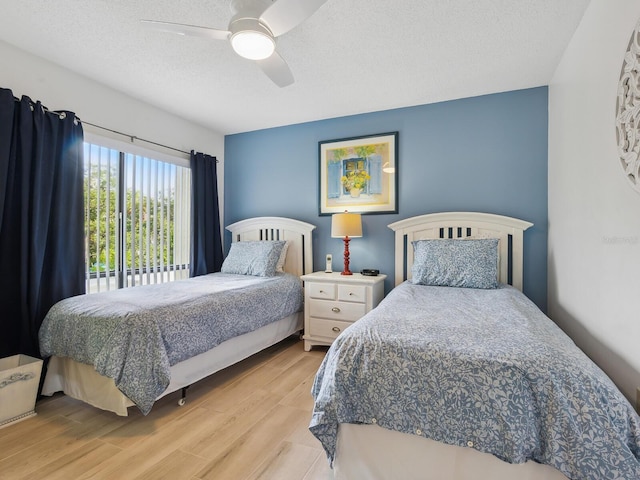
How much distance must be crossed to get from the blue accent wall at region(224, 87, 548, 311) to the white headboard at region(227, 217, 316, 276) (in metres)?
0.12

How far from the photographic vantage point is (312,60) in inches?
95.2

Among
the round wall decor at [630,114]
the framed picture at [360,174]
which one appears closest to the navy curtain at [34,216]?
the framed picture at [360,174]

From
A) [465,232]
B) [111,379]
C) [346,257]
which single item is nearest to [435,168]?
[465,232]

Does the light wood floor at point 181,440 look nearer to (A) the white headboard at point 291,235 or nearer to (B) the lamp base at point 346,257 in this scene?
(B) the lamp base at point 346,257

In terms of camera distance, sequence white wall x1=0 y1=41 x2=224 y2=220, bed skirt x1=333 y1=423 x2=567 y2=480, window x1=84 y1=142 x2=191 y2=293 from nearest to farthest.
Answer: bed skirt x1=333 y1=423 x2=567 y2=480 → white wall x1=0 y1=41 x2=224 y2=220 → window x1=84 y1=142 x2=191 y2=293

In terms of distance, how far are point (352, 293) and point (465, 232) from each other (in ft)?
3.99

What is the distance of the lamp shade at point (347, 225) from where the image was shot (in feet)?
10.6

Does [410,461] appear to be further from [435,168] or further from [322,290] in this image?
[435,168]

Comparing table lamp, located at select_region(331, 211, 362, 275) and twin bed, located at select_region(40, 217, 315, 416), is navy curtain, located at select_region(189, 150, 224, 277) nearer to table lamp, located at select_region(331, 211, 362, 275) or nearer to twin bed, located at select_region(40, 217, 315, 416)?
twin bed, located at select_region(40, 217, 315, 416)

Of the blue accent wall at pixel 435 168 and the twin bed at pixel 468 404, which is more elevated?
the blue accent wall at pixel 435 168

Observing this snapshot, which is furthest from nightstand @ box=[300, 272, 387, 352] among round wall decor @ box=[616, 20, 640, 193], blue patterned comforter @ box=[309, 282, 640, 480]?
round wall decor @ box=[616, 20, 640, 193]

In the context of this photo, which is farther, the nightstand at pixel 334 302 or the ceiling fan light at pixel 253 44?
the nightstand at pixel 334 302

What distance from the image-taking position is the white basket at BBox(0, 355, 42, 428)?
190 centimetres

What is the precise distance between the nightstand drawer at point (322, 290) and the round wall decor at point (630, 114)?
224cm
